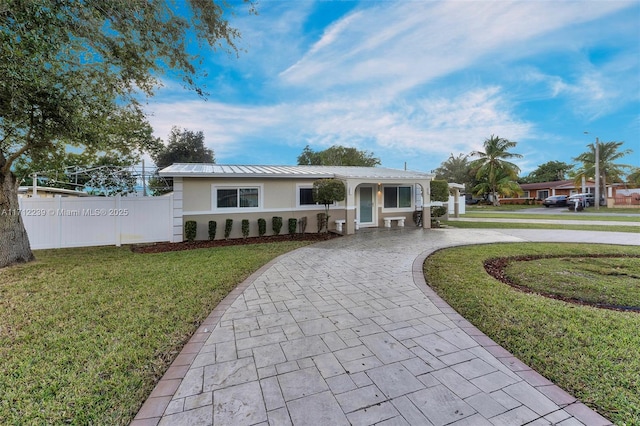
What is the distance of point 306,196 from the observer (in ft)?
39.1

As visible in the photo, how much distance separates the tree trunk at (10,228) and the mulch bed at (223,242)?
2.47m

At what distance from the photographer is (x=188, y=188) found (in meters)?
10.0

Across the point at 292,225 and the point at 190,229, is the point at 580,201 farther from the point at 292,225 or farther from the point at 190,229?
the point at 190,229

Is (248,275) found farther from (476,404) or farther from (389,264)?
(476,404)

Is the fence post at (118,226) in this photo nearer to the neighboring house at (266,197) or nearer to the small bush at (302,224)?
the neighboring house at (266,197)

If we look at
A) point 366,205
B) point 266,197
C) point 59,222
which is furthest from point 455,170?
point 59,222

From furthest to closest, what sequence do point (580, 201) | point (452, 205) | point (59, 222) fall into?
point (580, 201), point (452, 205), point (59, 222)

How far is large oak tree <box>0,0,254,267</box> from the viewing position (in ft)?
14.6

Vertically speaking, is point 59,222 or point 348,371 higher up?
point 59,222

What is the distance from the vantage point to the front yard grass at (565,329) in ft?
7.58

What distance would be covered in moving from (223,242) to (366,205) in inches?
284

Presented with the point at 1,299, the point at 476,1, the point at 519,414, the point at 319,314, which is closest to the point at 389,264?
the point at 319,314

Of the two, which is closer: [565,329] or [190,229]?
[565,329]

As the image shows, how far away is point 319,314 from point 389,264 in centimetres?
327
